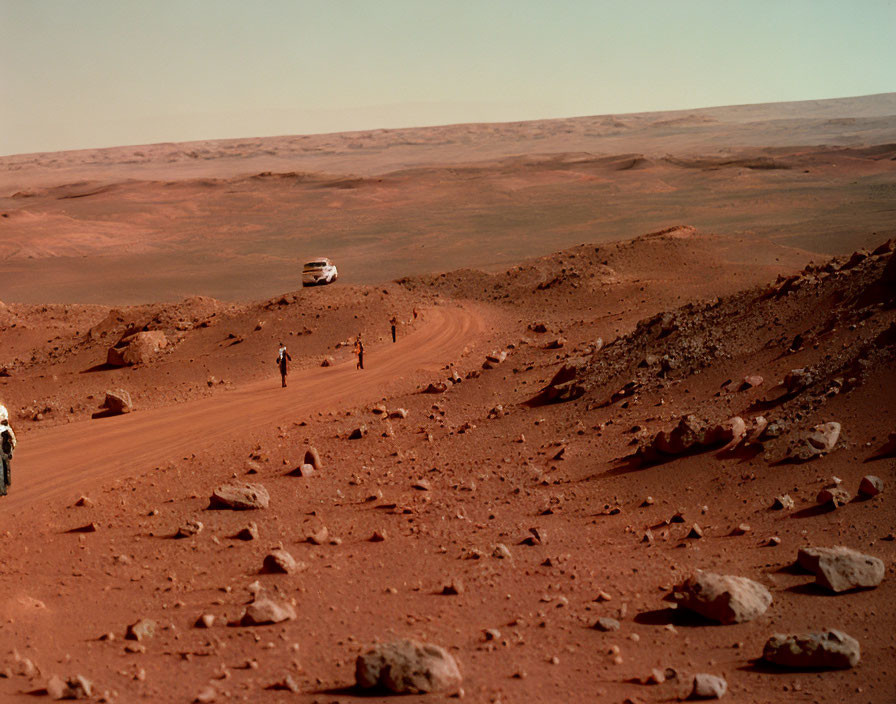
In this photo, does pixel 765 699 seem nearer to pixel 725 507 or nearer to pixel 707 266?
pixel 725 507

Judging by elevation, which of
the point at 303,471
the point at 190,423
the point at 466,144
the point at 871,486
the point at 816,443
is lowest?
the point at 190,423

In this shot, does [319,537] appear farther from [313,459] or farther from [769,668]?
[769,668]

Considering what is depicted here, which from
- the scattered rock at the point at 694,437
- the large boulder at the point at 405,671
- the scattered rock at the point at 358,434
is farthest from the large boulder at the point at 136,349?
the large boulder at the point at 405,671

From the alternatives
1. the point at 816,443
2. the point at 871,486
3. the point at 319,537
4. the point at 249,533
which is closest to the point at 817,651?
the point at 871,486

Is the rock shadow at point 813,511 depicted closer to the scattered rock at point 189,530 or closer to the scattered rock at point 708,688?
the scattered rock at point 708,688

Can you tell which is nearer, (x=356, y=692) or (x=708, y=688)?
(x=708, y=688)

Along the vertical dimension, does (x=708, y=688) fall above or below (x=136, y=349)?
above

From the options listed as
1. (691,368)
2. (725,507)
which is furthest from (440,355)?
(725,507)

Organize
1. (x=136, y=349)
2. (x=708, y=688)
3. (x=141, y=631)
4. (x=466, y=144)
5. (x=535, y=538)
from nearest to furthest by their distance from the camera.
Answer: (x=708, y=688), (x=141, y=631), (x=535, y=538), (x=136, y=349), (x=466, y=144)
